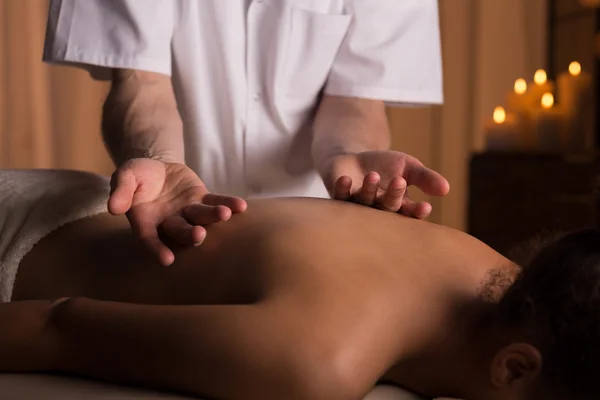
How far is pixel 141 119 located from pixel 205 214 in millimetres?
480

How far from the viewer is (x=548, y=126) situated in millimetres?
3133

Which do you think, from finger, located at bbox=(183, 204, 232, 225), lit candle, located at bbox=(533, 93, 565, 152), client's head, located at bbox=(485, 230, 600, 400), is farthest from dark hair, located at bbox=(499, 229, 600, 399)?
lit candle, located at bbox=(533, 93, 565, 152)

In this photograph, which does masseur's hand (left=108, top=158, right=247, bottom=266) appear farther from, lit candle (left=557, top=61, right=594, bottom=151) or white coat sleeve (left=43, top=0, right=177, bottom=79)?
lit candle (left=557, top=61, right=594, bottom=151)

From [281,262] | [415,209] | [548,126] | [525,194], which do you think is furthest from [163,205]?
[548,126]

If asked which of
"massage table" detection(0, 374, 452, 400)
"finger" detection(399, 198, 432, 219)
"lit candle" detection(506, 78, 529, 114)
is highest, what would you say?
"lit candle" detection(506, 78, 529, 114)

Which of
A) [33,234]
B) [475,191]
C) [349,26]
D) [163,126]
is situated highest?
[349,26]

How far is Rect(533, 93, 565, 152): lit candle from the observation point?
313 cm

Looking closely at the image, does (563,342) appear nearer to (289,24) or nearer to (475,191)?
(289,24)

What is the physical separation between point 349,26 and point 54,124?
1.84 meters

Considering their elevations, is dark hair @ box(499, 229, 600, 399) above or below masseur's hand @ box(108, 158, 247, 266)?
below

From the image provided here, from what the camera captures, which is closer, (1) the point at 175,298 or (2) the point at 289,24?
(1) the point at 175,298

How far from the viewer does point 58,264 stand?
1.14 metres

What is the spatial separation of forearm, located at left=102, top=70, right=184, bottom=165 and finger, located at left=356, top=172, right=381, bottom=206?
34 centimetres

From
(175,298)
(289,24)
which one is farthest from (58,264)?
(289,24)
